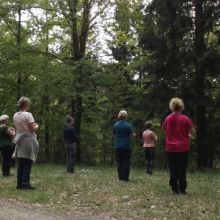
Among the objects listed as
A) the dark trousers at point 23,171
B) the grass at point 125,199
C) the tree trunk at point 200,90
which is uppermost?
the tree trunk at point 200,90

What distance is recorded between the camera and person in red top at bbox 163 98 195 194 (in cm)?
1251

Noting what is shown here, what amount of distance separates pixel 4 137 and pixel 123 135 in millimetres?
4142

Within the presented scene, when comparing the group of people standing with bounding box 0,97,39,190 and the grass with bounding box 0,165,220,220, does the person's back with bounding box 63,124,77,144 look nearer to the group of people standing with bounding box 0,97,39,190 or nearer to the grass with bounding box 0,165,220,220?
the grass with bounding box 0,165,220,220

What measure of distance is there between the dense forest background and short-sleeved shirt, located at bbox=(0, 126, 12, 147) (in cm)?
1454

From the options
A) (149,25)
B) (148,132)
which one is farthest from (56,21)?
(148,132)

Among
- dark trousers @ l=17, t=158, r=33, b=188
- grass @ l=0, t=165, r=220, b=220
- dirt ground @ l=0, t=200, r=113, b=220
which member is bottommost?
dirt ground @ l=0, t=200, r=113, b=220

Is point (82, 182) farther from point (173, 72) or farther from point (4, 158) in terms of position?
point (173, 72)

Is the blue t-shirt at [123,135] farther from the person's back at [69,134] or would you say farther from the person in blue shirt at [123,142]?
the person's back at [69,134]

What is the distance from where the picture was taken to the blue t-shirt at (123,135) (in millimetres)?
15773

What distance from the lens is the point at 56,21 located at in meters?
39.5

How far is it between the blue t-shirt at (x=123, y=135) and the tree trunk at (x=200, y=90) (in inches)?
572

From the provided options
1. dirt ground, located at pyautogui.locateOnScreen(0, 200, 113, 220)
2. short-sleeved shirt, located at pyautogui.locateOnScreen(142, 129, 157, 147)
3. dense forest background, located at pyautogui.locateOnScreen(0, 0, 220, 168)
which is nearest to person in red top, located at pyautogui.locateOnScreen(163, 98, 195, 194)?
dirt ground, located at pyautogui.locateOnScreen(0, 200, 113, 220)

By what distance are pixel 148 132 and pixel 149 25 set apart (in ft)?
41.2

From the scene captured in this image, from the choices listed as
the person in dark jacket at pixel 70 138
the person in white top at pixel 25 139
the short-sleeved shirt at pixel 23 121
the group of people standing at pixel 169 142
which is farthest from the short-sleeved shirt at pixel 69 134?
the short-sleeved shirt at pixel 23 121
